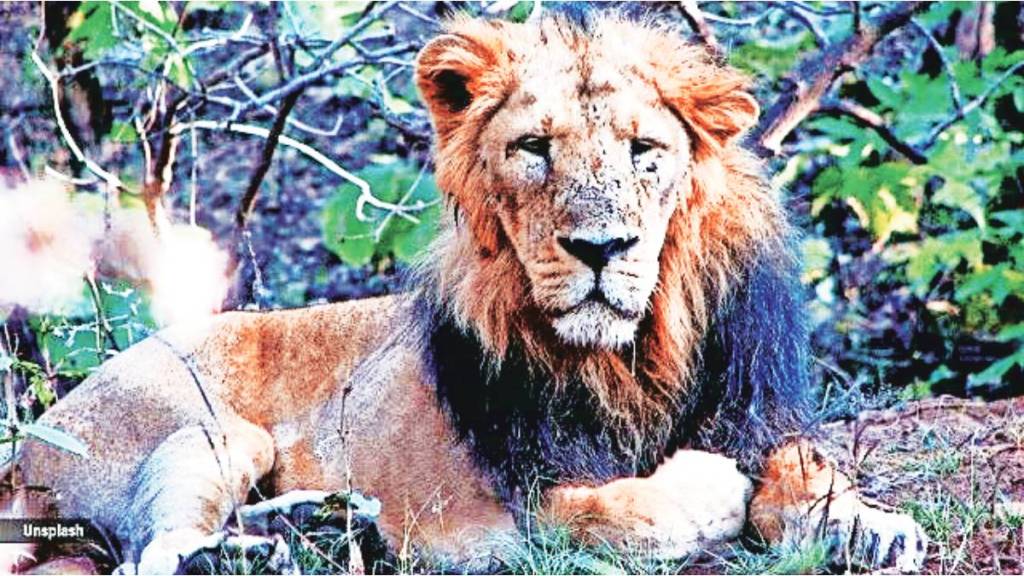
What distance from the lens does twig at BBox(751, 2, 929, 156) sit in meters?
6.09

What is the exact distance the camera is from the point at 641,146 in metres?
3.89

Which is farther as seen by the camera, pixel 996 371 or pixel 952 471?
pixel 996 371

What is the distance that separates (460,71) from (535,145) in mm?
306

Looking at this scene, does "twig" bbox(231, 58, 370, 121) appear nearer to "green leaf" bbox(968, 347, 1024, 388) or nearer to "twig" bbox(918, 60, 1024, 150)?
"twig" bbox(918, 60, 1024, 150)

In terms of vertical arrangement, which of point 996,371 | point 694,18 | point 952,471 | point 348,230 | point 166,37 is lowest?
point 996,371

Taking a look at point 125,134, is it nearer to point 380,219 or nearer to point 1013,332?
point 380,219

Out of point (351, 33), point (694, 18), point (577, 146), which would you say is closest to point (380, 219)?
point (351, 33)

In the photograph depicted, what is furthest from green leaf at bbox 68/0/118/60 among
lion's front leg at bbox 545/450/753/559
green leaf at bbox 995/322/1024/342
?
green leaf at bbox 995/322/1024/342

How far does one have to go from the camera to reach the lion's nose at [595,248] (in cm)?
370

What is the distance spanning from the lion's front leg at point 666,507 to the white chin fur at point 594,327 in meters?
0.34

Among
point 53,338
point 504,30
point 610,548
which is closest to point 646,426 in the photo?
point 610,548

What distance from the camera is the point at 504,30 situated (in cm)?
423

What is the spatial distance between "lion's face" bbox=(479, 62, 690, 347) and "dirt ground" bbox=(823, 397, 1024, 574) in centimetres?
61

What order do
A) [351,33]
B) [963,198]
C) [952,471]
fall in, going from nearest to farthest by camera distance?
[952,471] → [351,33] → [963,198]
